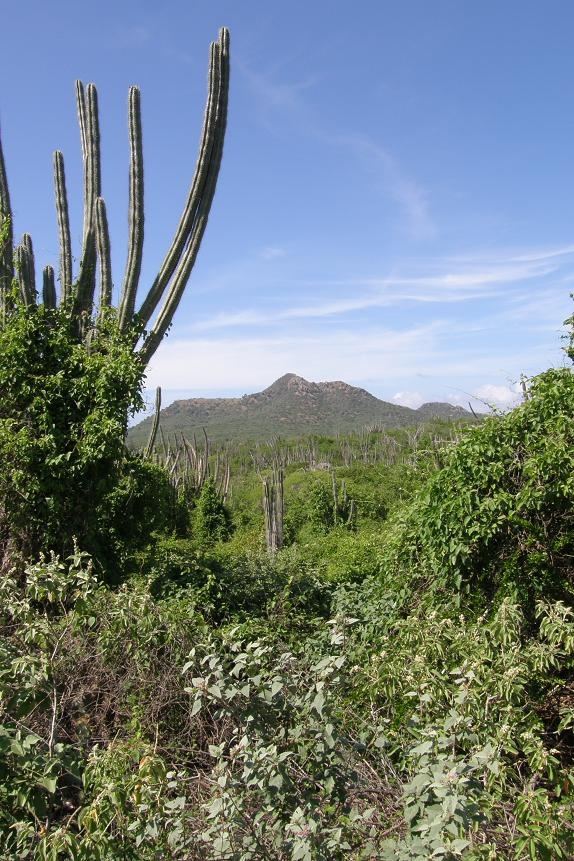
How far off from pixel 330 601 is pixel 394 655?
467 centimetres

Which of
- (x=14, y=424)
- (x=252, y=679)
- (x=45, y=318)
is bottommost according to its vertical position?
(x=252, y=679)

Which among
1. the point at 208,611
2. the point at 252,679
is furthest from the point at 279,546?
the point at 252,679

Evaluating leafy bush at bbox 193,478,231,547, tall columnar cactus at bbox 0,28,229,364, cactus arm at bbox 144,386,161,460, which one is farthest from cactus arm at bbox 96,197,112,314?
leafy bush at bbox 193,478,231,547

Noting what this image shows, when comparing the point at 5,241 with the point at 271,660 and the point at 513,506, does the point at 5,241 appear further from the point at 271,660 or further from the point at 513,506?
the point at 271,660

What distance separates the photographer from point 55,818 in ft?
10.4

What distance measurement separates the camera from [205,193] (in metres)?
9.73

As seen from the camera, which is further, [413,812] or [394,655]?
[394,655]

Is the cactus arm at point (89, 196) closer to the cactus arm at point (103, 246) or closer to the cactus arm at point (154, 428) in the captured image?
the cactus arm at point (103, 246)

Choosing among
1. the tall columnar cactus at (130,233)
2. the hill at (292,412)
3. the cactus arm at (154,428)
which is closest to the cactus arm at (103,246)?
the tall columnar cactus at (130,233)

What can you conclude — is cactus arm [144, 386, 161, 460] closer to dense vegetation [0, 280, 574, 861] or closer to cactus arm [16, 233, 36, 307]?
cactus arm [16, 233, 36, 307]

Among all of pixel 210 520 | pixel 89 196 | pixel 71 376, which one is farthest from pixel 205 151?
pixel 210 520

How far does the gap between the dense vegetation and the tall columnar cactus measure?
2.87 feet

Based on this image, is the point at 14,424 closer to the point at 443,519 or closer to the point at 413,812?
the point at 443,519

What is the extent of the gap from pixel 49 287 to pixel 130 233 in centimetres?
140
